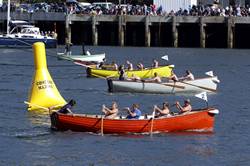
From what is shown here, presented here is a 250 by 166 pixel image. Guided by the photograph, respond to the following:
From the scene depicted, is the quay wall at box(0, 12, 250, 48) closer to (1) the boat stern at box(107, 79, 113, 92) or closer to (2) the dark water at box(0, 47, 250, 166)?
(2) the dark water at box(0, 47, 250, 166)

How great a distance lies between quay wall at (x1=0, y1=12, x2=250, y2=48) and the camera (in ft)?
355

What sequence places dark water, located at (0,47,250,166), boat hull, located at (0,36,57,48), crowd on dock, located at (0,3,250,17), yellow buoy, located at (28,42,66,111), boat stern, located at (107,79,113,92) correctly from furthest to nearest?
1. crowd on dock, located at (0,3,250,17)
2. boat hull, located at (0,36,57,48)
3. boat stern, located at (107,79,113,92)
4. yellow buoy, located at (28,42,66,111)
5. dark water, located at (0,47,250,166)

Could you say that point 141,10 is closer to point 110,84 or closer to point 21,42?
point 21,42

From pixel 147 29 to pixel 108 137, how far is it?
6620cm

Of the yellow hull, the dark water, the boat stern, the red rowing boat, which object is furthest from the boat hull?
the red rowing boat

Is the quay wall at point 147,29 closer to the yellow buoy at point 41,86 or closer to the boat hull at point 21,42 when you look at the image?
the boat hull at point 21,42

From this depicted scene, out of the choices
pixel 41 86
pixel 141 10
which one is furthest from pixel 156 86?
pixel 141 10

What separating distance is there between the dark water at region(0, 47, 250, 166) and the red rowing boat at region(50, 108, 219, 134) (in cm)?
36

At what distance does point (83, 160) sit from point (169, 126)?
23.1ft

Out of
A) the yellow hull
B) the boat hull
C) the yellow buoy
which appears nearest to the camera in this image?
the yellow buoy

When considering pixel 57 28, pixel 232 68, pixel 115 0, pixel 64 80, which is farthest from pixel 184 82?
pixel 115 0

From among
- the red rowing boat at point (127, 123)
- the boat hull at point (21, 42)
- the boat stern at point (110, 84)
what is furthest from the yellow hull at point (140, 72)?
the boat hull at point (21, 42)

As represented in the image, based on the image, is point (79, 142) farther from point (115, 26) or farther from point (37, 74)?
point (115, 26)

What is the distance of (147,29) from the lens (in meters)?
110
